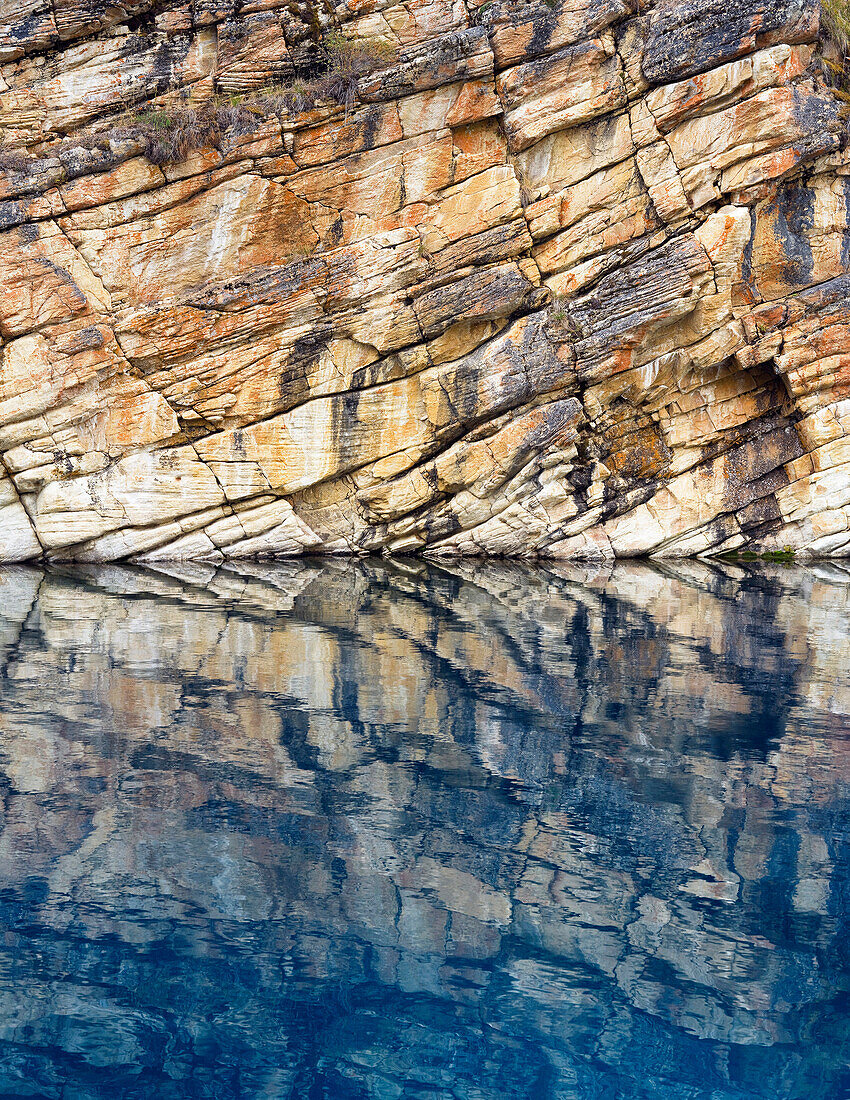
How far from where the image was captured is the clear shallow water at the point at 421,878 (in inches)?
189

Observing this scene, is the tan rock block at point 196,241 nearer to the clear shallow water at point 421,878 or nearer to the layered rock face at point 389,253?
the layered rock face at point 389,253

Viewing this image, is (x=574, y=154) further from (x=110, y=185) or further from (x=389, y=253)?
(x=110, y=185)

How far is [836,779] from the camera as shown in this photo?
842 cm

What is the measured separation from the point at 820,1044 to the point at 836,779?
390 centimetres

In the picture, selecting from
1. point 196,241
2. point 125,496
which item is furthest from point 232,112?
point 125,496

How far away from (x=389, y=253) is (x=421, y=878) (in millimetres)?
22537

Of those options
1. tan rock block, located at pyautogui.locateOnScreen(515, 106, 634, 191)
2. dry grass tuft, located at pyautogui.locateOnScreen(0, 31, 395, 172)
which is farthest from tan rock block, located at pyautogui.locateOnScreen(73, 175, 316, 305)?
tan rock block, located at pyautogui.locateOnScreen(515, 106, 634, 191)

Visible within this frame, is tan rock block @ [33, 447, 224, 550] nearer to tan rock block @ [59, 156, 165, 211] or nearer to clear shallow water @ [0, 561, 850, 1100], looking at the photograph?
tan rock block @ [59, 156, 165, 211]

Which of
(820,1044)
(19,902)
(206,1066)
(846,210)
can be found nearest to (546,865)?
(820,1044)

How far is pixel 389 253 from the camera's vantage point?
2619cm

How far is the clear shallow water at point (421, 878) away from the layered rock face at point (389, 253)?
14093 mm

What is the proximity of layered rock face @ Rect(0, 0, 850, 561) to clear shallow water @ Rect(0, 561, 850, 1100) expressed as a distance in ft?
46.2

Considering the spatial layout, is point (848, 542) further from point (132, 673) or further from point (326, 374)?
point (132, 673)

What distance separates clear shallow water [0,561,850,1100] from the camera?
4805mm
